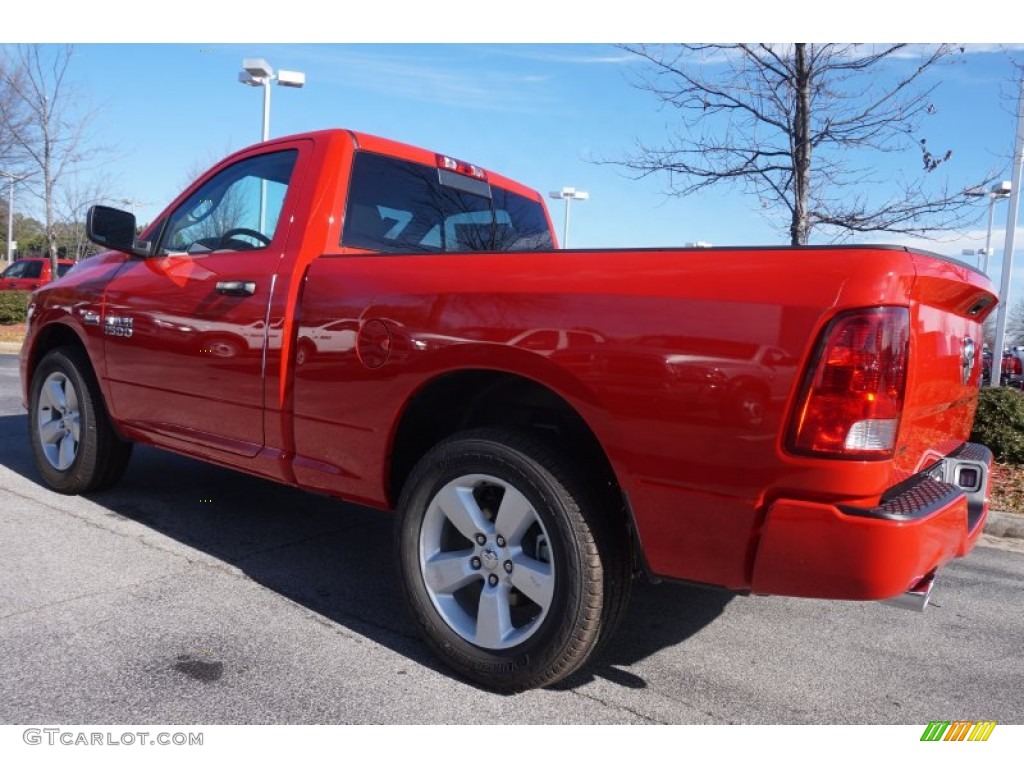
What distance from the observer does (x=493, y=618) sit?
8.95 ft

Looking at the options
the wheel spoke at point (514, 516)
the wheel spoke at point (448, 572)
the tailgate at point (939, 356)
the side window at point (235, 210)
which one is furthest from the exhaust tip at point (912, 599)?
the side window at point (235, 210)

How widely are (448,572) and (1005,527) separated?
4362mm

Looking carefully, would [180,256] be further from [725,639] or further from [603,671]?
[725,639]

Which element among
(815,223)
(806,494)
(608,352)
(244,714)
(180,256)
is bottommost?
(244,714)

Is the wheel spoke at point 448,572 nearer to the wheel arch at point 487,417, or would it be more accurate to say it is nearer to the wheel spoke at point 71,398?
the wheel arch at point 487,417

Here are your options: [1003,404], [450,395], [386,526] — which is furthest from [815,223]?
[450,395]

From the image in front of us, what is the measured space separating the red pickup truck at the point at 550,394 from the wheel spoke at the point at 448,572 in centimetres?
2

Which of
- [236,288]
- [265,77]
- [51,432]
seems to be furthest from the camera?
[265,77]

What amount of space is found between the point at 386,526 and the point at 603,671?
2056 millimetres

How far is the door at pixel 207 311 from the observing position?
3.55 m

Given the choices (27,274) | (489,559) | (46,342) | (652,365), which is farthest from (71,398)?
(27,274)

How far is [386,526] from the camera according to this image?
471cm

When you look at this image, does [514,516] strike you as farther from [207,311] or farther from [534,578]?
[207,311]

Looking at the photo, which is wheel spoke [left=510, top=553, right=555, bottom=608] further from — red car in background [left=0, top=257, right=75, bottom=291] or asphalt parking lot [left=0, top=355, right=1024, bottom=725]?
red car in background [left=0, top=257, right=75, bottom=291]
